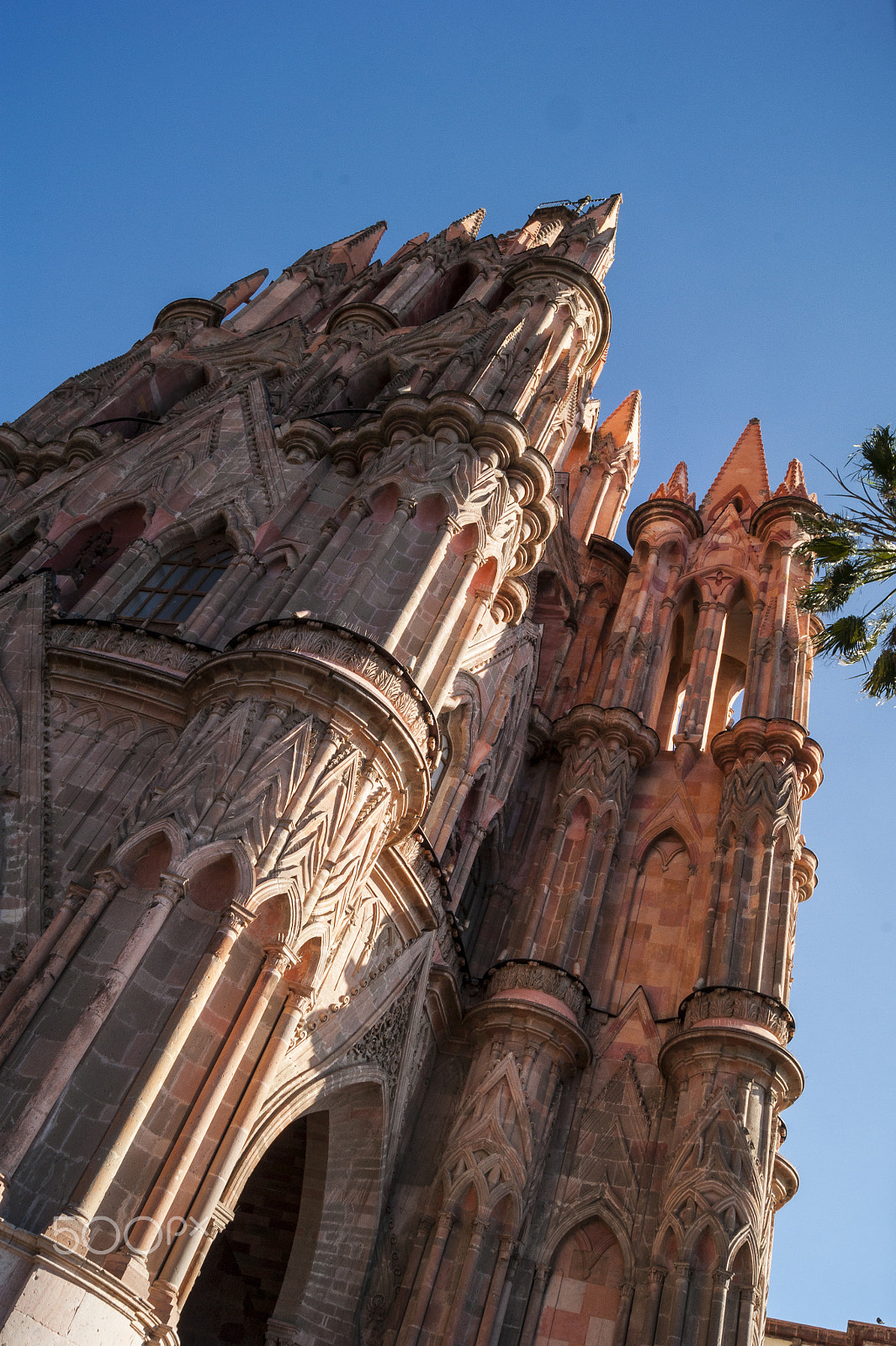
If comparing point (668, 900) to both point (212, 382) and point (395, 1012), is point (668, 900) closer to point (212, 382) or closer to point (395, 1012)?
point (395, 1012)

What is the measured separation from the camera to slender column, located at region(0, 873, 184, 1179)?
1031 cm

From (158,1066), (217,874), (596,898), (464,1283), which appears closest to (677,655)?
(596,898)

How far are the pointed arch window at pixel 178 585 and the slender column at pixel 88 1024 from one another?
277 inches

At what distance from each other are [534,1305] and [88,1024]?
24.6ft

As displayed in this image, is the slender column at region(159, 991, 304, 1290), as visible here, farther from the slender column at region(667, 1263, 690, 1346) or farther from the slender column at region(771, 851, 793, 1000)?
the slender column at region(771, 851, 793, 1000)

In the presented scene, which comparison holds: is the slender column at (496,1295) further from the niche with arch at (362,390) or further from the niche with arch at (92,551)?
the niche with arch at (362,390)

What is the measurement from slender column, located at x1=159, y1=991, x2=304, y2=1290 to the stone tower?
0.03 metres

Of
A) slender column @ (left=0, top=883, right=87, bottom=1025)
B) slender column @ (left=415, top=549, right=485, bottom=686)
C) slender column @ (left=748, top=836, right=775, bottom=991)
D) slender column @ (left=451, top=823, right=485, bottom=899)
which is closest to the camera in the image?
slender column @ (left=0, top=883, right=87, bottom=1025)

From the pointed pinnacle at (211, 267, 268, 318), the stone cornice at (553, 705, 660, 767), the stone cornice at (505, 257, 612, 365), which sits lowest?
the stone cornice at (553, 705, 660, 767)

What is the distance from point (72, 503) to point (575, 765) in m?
10.1

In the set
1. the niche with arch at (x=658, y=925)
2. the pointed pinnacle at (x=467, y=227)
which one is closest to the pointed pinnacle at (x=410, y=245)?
the pointed pinnacle at (x=467, y=227)

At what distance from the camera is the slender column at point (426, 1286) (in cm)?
1404

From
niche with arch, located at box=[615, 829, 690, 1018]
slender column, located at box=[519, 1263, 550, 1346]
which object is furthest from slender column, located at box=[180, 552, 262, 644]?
slender column, located at box=[519, 1263, 550, 1346]

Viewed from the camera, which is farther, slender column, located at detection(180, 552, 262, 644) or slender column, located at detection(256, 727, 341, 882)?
slender column, located at detection(180, 552, 262, 644)
